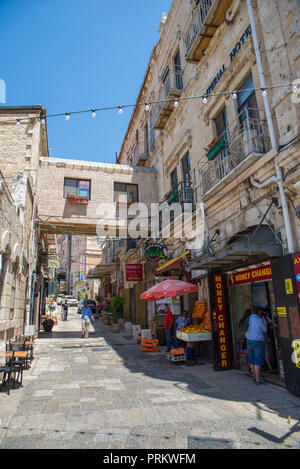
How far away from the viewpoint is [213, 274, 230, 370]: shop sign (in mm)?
8383

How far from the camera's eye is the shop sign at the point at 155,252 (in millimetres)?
13461

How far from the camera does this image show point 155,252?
533 inches

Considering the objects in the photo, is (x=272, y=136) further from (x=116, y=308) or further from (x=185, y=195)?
(x=116, y=308)

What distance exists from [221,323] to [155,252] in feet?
18.2

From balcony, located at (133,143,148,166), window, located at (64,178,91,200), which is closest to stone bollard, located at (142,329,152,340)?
window, located at (64,178,91,200)

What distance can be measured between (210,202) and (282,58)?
4.43 m

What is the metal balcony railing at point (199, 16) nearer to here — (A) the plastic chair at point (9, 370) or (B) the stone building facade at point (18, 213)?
(B) the stone building facade at point (18, 213)

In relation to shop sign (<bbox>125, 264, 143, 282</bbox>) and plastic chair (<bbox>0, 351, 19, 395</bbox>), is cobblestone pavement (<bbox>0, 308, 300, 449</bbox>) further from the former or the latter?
shop sign (<bbox>125, 264, 143, 282</bbox>)

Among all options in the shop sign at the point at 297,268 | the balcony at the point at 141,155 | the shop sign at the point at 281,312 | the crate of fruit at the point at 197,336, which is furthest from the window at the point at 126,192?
the shop sign at the point at 297,268

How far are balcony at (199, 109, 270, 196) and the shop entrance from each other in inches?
122

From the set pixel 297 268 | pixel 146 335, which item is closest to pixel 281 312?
Result: pixel 297 268

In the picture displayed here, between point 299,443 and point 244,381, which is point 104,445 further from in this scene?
point 244,381

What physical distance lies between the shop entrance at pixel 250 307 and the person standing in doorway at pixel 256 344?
0.80 meters
